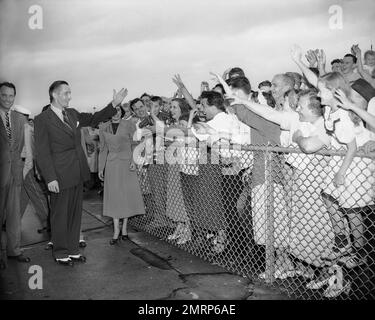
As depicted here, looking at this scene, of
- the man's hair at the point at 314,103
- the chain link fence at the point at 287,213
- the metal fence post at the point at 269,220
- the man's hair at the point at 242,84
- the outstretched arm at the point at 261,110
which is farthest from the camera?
the man's hair at the point at 242,84

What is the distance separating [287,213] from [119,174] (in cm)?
273

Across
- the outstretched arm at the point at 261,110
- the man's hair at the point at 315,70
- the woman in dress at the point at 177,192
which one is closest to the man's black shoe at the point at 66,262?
the woman in dress at the point at 177,192

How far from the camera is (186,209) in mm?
5086

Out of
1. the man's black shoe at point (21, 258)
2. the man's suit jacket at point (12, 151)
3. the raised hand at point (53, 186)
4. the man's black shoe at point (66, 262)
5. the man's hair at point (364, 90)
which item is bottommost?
the man's black shoe at point (21, 258)

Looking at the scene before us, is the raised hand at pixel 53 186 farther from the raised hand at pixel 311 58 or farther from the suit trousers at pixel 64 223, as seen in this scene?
the raised hand at pixel 311 58

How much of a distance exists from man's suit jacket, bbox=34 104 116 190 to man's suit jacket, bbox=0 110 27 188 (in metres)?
0.50

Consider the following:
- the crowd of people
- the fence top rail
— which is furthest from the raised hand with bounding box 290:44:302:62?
the fence top rail

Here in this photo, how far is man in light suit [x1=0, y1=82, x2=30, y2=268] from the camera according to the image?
475 centimetres

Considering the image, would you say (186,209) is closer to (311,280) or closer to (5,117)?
(311,280)

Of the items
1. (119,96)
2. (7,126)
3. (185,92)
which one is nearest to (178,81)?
(185,92)

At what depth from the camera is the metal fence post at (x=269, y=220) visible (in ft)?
12.2

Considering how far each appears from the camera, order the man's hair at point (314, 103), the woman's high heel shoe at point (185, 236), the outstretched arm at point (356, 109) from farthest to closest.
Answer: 1. the woman's high heel shoe at point (185, 236)
2. the man's hair at point (314, 103)
3. the outstretched arm at point (356, 109)

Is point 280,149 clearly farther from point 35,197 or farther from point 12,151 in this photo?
point 35,197

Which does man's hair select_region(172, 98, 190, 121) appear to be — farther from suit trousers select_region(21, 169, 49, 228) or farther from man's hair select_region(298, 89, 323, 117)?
suit trousers select_region(21, 169, 49, 228)
